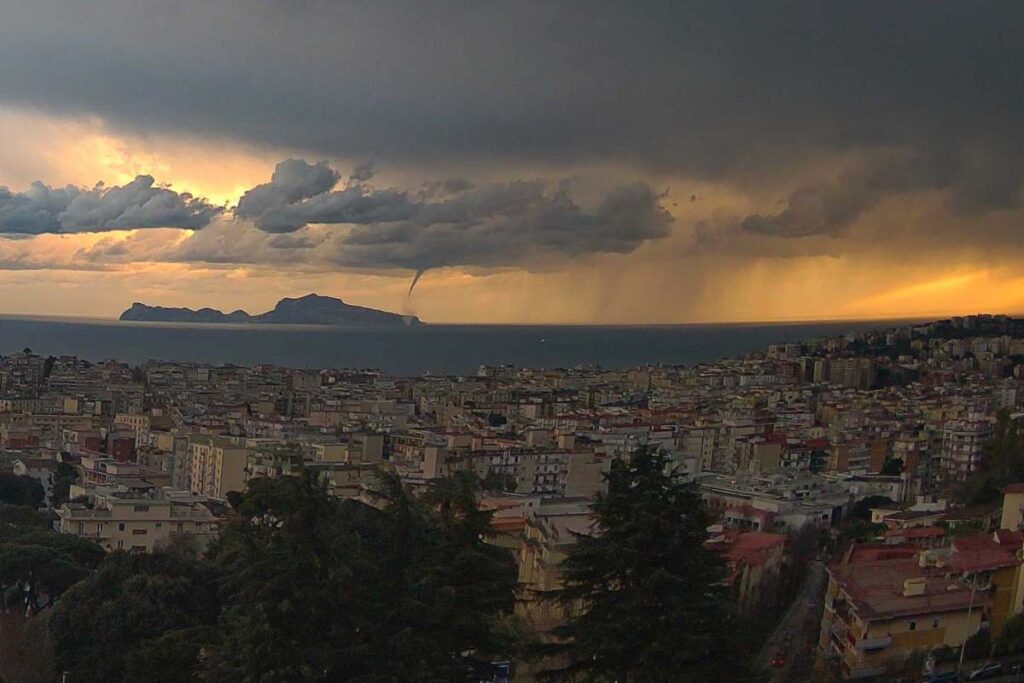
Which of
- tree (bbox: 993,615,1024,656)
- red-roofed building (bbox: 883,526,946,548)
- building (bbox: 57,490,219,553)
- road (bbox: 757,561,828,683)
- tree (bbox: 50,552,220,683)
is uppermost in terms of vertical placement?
red-roofed building (bbox: 883,526,946,548)

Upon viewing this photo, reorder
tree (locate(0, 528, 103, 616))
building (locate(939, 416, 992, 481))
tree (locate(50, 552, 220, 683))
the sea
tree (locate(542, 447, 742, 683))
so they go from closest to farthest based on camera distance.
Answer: tree (locate(542, 447, 742, 683)) < tree (locate(50, 552, 220, 683)) < tree (locate(0, 528, 103, 616)) < building (locate(939, 416, 992, 481)) < the sea

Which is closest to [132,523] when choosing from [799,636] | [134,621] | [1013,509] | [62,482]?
[62,482]

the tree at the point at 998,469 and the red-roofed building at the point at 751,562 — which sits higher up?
the tree at the point at 998,469

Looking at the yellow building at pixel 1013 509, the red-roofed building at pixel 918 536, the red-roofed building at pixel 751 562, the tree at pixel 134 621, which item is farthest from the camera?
the yellow building at pixel 1013 509

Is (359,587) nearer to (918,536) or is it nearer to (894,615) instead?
(894,615)

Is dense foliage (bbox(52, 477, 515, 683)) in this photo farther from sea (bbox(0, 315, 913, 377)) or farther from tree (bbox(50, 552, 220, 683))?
sea (bbox(0, 315, 913, 377))

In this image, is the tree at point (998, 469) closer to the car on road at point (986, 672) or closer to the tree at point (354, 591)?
the car on road at point (986, 672)

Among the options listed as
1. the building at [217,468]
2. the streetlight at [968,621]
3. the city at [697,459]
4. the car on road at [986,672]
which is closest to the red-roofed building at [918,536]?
the city at [697,459]

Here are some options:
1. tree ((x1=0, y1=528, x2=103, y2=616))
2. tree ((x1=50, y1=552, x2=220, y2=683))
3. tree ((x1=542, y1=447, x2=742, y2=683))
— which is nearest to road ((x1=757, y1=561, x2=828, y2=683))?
tree ((x1=542, y1=447, x2=742, y2=683))
